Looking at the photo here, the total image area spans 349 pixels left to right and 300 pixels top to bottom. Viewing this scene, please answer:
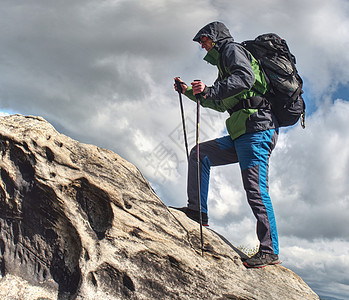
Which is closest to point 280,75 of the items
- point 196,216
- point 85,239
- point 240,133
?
point 240,133

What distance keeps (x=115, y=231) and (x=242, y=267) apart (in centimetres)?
280

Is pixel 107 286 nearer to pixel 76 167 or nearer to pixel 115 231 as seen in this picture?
pixel 115 231

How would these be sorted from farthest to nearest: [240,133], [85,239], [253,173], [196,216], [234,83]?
[196,216]
[240,133]
[253,173]
[234,83]
[85,239]

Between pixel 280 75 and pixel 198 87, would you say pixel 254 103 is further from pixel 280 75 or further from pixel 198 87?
pixel 198 87

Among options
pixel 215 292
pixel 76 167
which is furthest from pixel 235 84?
pixel 215 292

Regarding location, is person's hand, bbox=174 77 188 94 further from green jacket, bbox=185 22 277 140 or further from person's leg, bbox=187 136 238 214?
person's leg, bbox=187 136 238 214

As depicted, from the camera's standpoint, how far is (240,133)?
7547 mm

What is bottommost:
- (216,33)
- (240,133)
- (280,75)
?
(240,133)

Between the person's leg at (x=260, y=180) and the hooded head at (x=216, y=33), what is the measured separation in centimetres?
220

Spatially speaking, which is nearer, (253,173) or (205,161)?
(253,173)

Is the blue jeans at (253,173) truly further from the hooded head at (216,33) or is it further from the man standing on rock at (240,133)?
the hooded head at (216,33)

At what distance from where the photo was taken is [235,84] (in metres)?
6.91

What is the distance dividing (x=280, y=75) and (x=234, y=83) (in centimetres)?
119

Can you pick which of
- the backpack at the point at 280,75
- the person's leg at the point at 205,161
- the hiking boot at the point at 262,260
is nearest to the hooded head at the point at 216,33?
the backpack at the point at 280,75
